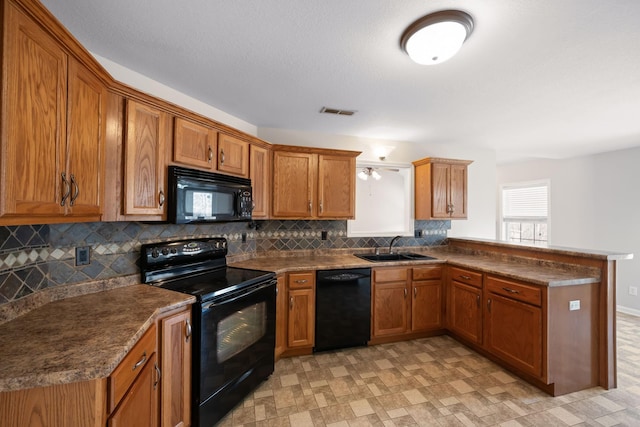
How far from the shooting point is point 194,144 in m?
2.13

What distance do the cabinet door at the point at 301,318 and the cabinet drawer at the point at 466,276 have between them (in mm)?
1635

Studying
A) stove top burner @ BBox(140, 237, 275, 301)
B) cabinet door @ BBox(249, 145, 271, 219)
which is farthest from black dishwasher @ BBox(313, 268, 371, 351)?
cabinet door @ BBox(249, 145, 271, 219)

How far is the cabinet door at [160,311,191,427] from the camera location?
155 centimetres

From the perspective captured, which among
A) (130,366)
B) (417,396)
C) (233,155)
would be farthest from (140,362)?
(417,396)

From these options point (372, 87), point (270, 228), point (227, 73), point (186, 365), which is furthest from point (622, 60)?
point (186, 365)

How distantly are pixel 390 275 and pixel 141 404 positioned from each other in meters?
2.39

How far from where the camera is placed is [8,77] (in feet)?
3.13

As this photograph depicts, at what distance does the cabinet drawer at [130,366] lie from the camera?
3.39 feet

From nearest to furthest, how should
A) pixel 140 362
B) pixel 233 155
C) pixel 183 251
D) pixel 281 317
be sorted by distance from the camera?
pixel 140 362, pixel 183 251, pixel 233 155, pixel 281 317

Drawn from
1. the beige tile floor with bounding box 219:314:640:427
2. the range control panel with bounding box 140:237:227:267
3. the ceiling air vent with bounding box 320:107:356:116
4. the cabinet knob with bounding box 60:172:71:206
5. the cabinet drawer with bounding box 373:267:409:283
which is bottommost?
Result: the beige tile floor with bounding box 219:314:640:427

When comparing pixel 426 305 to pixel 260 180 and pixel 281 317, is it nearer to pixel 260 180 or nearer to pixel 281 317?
pixel 281 317

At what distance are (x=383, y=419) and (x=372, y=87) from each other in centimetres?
254

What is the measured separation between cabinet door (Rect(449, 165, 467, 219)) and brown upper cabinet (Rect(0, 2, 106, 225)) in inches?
147

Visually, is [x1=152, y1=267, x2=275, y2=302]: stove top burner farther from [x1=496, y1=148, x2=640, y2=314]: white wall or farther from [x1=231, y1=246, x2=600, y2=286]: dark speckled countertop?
[x1=496, y1=148, x2=640, y2=314]: white wall
